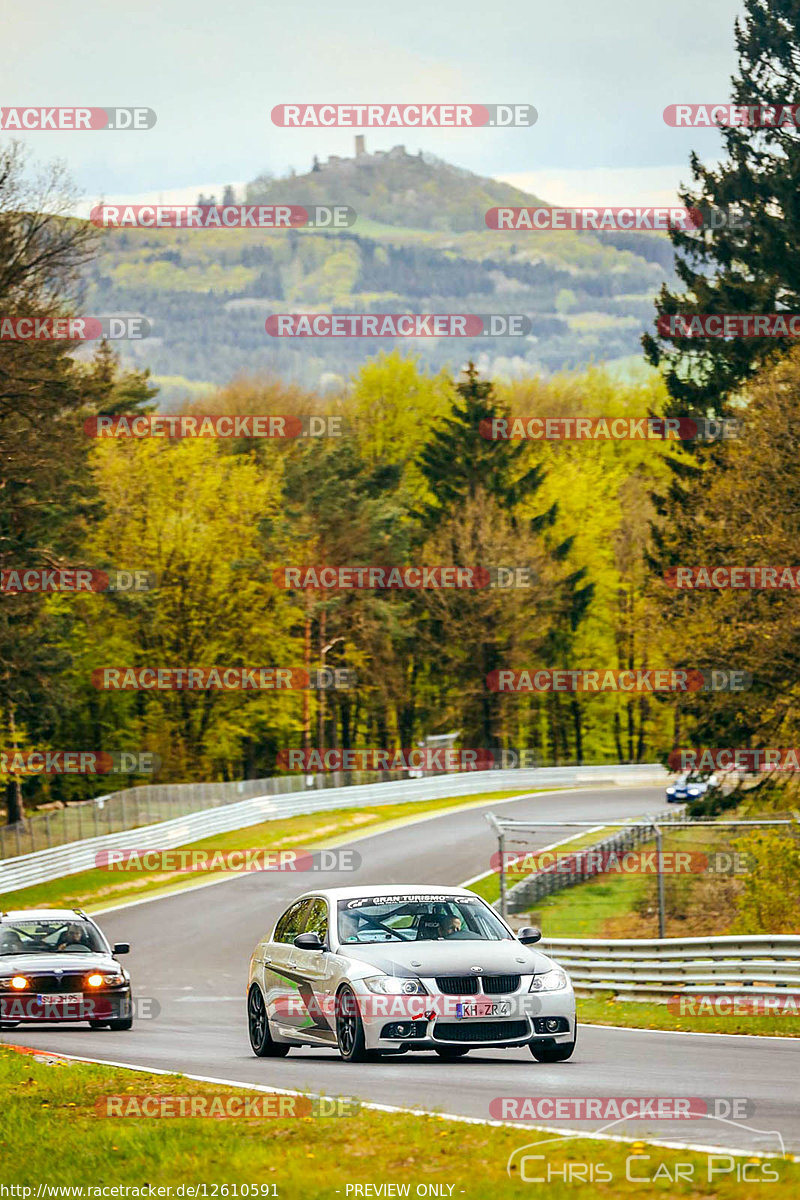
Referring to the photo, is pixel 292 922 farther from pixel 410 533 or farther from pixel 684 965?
pixel 410 533

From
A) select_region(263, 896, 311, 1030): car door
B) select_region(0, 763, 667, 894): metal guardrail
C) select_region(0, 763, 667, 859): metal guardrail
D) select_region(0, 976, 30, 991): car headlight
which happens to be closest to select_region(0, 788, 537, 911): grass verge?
select_region(0, 763, 667, 894): metal guardrail

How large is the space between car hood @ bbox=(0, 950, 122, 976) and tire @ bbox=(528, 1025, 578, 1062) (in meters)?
7.82

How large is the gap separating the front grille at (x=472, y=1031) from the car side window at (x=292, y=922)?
7.94 feet

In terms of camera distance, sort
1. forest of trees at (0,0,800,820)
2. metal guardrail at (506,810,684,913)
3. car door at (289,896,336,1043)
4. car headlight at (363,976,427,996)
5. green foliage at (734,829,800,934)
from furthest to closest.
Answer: forest of trees at (0,0,800,820), metal guardrail at (506,810,684,913), green foliage at (734,829,800,934), car door at (289,896,336,1043), car headlight at (363,976,427,996)

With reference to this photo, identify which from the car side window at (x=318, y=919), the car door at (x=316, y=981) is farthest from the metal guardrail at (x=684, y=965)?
the car door at (x=316, y=981)

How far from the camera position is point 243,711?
76.4 metres

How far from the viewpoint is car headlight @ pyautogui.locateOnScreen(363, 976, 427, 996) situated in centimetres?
1303

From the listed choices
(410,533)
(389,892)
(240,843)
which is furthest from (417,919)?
(410,533)

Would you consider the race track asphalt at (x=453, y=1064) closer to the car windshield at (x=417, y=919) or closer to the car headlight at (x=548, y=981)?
the car headlight at (x=548, y=981)

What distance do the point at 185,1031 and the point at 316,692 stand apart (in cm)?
6099

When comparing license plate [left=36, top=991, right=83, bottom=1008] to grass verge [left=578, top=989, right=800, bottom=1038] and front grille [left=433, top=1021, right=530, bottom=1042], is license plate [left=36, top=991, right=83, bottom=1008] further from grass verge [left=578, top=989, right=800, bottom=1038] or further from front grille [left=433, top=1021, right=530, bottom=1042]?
front grille [left=433, top=1021, right=530, bottom=1042]

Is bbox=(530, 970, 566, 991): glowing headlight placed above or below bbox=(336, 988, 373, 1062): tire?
above

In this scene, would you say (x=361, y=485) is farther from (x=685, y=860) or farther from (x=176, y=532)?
(x=685, y=860)

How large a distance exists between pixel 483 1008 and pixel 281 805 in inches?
1873
